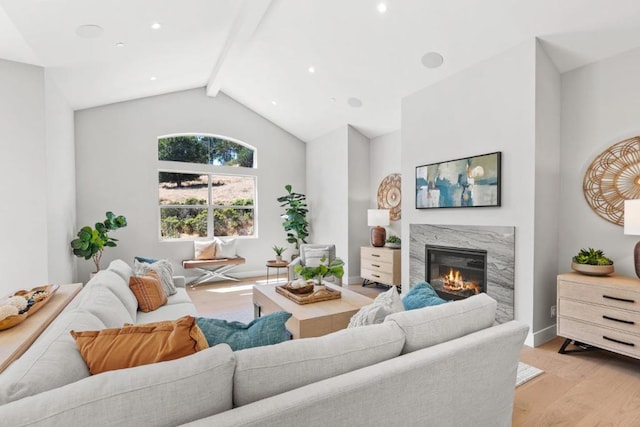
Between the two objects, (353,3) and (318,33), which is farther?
(318,33)

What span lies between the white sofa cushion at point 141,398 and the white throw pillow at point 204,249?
532cm

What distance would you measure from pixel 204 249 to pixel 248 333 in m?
5.02

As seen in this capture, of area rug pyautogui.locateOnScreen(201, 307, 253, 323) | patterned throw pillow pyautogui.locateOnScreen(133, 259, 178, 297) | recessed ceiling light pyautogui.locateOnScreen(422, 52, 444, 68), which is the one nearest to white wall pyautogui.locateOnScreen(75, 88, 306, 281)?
area rug pyautogui.locateOnScreen(201, 307, 253, 323)

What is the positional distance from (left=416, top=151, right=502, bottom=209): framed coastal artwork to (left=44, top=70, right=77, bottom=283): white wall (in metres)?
4.48

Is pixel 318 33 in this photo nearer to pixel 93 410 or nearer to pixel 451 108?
pixel 451 108

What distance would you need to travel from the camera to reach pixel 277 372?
110 centimetres

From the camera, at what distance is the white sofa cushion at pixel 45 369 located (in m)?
0.92

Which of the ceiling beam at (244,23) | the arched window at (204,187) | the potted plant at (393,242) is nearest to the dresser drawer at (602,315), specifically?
the potted plant at (393,242)

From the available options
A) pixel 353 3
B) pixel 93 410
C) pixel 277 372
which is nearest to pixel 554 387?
pixel 277 372

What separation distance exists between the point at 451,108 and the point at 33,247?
16.4 ft

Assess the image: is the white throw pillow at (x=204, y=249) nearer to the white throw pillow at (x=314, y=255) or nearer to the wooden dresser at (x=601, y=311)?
the white throw pillow at (x=314, y=255)

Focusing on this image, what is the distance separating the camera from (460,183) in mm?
3760

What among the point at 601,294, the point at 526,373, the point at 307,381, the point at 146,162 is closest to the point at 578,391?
the point at 526,373

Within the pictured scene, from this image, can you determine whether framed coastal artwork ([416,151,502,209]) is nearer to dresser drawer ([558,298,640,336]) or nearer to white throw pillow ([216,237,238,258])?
dresser drawer ([558,298,640,336])
